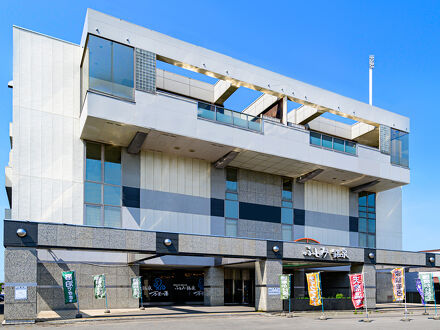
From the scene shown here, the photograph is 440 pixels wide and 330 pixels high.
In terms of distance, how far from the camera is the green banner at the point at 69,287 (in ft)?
64.3

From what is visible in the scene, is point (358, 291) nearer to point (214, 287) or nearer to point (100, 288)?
point (214, 287)

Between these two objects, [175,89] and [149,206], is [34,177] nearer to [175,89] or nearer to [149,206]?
[149,206]

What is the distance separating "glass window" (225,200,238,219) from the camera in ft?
103

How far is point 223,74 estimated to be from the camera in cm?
2934

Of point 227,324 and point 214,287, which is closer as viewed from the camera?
point 227,324

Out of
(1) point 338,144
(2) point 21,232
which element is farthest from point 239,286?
(2) point 21,232

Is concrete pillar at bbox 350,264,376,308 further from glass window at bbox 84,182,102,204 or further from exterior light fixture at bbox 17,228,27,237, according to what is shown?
exterior light fixture at bbox 17,228,27,237

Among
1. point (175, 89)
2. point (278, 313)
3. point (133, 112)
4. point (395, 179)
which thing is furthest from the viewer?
point (395, 179)

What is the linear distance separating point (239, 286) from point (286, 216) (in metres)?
Result: 6.65

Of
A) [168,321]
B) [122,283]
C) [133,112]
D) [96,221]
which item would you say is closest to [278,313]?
[168,321]

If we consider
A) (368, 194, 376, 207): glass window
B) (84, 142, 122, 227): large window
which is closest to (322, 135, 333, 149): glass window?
(368, 194, 376, 207): glass window

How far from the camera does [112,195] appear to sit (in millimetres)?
27141

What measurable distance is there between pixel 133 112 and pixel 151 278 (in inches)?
485

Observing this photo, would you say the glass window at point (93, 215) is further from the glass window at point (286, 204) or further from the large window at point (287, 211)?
the glass window at point (286, 204)
